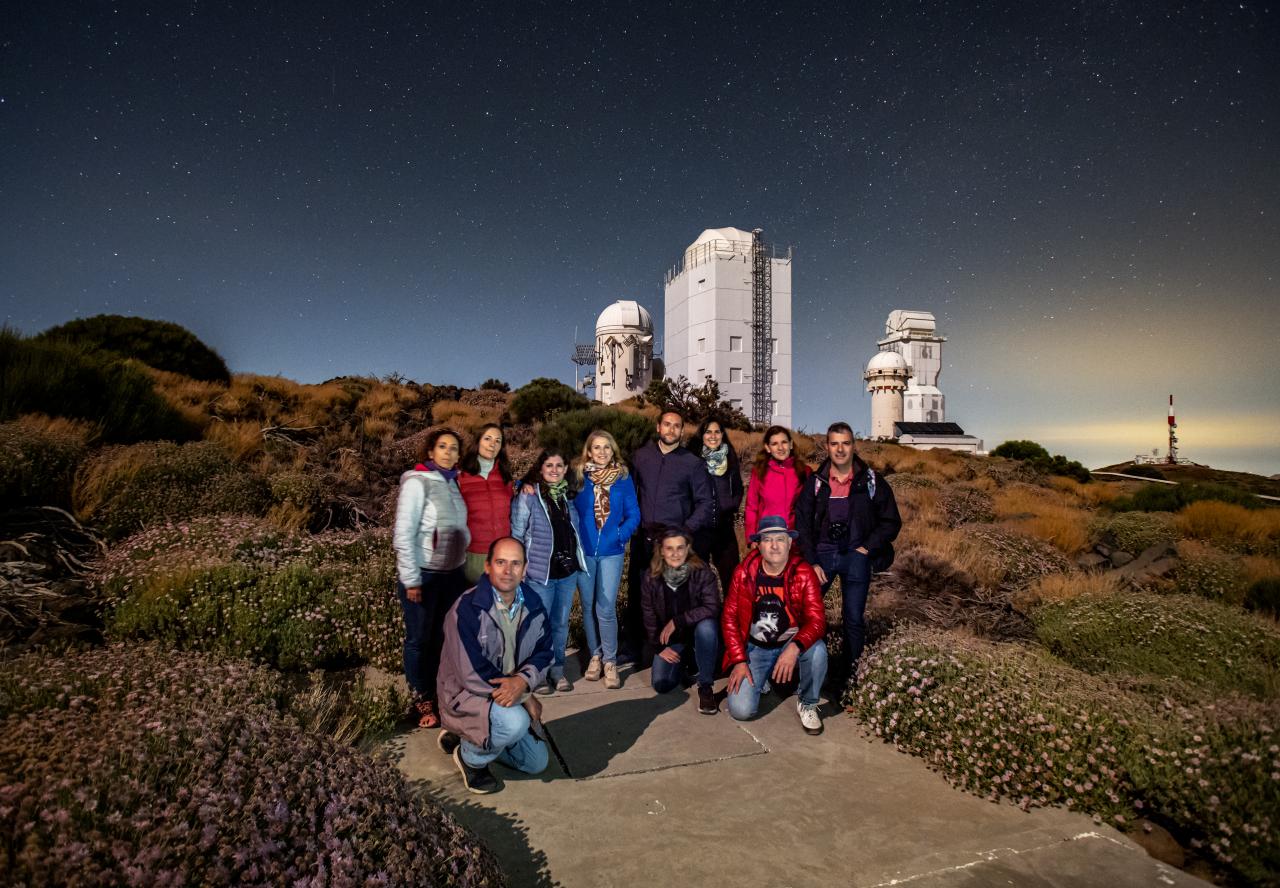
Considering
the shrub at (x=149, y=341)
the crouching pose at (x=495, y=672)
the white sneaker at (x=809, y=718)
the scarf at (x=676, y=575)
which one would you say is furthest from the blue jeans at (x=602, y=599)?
the shrub at (x=149, y=341)

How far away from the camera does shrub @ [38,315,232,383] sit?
14.2 m

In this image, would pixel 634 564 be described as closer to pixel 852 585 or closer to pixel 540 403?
pixel 852 585

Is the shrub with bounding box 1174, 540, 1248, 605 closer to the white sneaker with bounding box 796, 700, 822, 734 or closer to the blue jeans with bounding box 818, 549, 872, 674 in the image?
the blue jeans with bounding box 818, 549, 872, 674

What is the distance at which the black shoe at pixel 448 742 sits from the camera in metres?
3.73

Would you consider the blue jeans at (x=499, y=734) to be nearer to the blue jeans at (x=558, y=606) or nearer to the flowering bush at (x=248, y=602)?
the blue jeans at (x=558, y=606)

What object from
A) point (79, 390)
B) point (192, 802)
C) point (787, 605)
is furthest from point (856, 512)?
point (79, 390)

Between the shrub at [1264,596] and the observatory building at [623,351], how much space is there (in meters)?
40.2

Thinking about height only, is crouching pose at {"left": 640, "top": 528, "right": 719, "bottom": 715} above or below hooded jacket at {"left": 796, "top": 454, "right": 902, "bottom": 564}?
below

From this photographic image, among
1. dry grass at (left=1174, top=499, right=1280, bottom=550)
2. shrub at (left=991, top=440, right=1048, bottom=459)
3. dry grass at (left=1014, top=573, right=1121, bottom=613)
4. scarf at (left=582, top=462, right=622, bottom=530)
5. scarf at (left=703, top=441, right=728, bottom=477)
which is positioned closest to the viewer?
scarf at (left=582, top=462, right=622, bottom=530)

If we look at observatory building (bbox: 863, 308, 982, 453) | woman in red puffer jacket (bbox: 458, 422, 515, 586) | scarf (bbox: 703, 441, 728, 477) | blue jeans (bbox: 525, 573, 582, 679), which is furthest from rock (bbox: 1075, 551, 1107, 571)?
observatory building (bbox: 863, 308, 982, 453)

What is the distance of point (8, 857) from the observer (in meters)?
1.50

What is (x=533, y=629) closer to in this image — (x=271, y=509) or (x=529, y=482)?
(x=529, y=482)

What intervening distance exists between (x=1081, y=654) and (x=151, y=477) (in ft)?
31.3

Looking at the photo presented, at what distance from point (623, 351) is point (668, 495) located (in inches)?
1686
